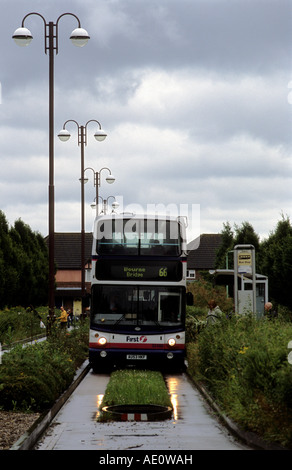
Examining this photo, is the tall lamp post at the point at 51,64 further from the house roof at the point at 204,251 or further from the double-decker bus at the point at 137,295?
the house roof at the point at 204,251

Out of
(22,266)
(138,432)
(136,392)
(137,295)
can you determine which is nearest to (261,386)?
(138,432)

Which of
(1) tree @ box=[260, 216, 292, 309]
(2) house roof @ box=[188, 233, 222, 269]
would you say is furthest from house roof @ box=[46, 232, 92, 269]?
(1) tree @ box=[260, 216, 292, 309]

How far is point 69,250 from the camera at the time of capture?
99.2 meters

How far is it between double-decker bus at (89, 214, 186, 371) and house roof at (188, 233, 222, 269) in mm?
75207

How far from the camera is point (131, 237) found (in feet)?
71.3

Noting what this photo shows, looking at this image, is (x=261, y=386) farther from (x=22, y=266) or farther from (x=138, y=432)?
(x=22, y=266)

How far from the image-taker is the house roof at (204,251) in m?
98.7

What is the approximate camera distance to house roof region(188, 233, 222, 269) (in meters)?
98.7

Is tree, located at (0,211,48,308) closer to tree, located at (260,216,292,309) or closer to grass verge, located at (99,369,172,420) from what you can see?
tree, located at (260,216,292,309)

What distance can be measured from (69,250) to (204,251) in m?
17.3
